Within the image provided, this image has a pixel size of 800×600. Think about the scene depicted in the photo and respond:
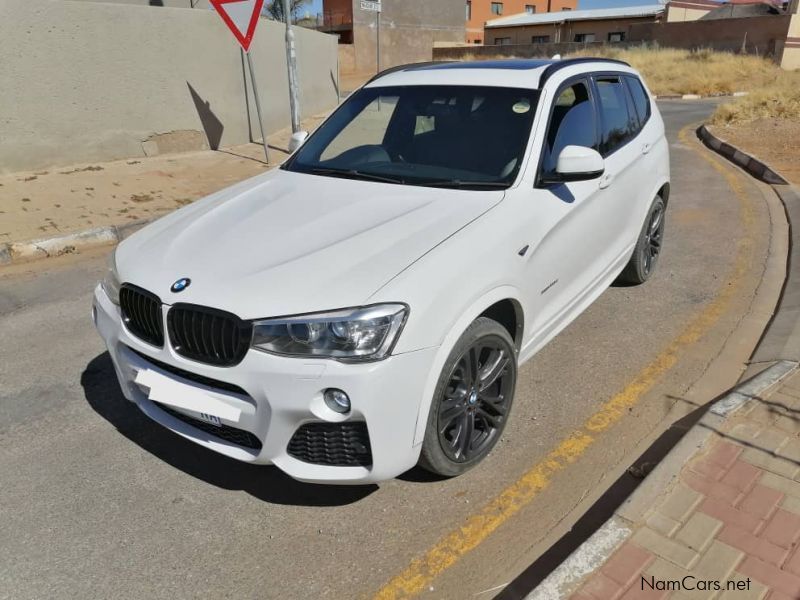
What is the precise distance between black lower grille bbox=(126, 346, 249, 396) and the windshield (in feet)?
5.09

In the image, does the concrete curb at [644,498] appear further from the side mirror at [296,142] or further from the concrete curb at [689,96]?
the concrete curb at [689,96]

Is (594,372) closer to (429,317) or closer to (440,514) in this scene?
(440,514)

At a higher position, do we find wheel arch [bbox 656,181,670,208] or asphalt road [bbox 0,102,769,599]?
wheel arch [bbox 656,181,670,208]

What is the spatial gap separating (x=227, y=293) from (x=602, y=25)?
59774 mm

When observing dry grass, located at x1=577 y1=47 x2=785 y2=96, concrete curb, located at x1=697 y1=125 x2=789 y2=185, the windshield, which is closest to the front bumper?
the windshield

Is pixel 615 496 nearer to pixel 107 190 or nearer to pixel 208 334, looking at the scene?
pixel 208 334

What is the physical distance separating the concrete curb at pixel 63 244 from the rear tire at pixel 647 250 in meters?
5.27

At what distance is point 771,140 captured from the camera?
12414 mm

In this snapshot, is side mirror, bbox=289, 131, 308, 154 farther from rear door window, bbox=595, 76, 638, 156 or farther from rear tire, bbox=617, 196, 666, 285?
rear tire, bbox=617, 196, 666, 285

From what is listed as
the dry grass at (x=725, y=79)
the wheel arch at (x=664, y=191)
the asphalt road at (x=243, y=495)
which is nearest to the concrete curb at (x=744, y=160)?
the dry grass at (x=725, y=79)

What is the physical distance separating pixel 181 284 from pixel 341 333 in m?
0.77

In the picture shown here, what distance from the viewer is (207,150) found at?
1071cm

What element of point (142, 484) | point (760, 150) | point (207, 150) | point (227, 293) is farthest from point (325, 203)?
point (760, 150)

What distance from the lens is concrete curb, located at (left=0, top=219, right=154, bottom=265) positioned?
628 centimetres
